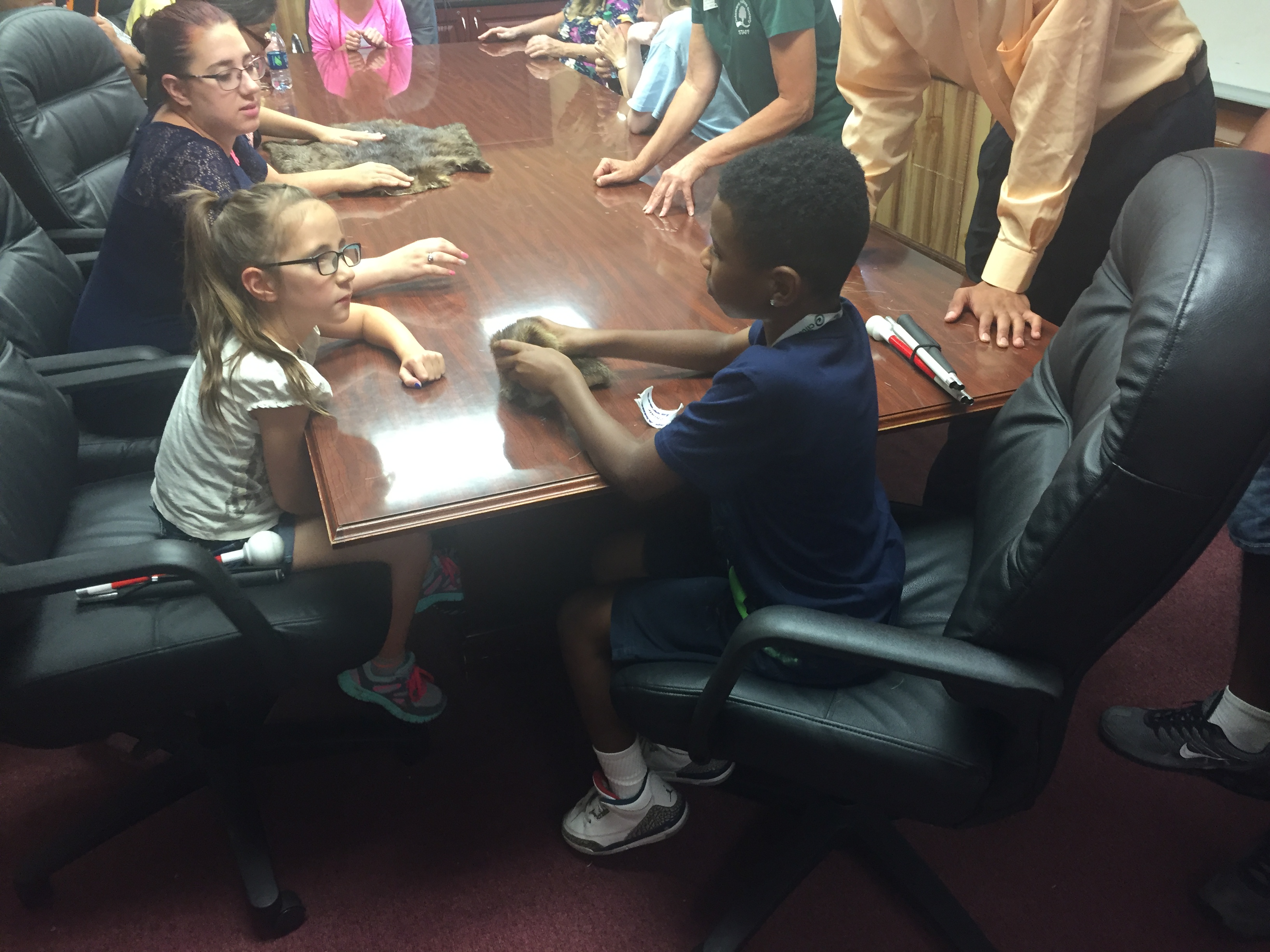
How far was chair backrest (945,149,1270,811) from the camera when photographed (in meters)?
0.75

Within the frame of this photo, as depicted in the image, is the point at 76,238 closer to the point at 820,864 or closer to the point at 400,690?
the point at 400,690

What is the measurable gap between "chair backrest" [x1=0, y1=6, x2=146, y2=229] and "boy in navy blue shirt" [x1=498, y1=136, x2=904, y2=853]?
1.46 m

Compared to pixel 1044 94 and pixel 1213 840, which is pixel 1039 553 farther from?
pixel 1213 840

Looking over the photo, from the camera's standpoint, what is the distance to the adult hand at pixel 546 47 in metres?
3.22

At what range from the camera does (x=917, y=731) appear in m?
1.02

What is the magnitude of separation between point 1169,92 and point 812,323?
2.74 feet

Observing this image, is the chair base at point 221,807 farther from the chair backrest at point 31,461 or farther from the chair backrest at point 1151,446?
the chair backrest at point 1151,446

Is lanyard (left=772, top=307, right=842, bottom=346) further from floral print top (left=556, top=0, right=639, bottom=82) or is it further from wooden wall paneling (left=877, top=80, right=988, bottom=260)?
floral print top (left=556, top=0, right=639, bottom=82)

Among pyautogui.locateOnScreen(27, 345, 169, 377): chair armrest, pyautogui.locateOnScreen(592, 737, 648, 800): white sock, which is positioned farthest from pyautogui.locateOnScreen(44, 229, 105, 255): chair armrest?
pyautogui.locateOnScreen(592, 737, 648, 800): white sock

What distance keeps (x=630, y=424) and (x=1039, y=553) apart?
0.51 m

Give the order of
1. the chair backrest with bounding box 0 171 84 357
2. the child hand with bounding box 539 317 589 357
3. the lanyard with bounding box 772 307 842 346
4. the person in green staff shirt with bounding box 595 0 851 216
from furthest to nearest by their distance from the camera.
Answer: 1. the person in green staff shirt with bounding box 595 0 851 216
2. the chair backrest with bounding box 0 171 84 357
3. the child hand with bounding box 539 317 589 357
4. the lanyard with bounding box 772 307 842 346

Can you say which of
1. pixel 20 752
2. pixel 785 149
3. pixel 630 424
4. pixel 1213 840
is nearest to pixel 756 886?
pixel 630 424

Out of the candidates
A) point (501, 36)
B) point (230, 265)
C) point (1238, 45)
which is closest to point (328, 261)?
point (230, 265)

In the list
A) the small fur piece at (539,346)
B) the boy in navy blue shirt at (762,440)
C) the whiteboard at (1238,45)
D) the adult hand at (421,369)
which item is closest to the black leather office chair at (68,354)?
the adult hand at (421,369)
